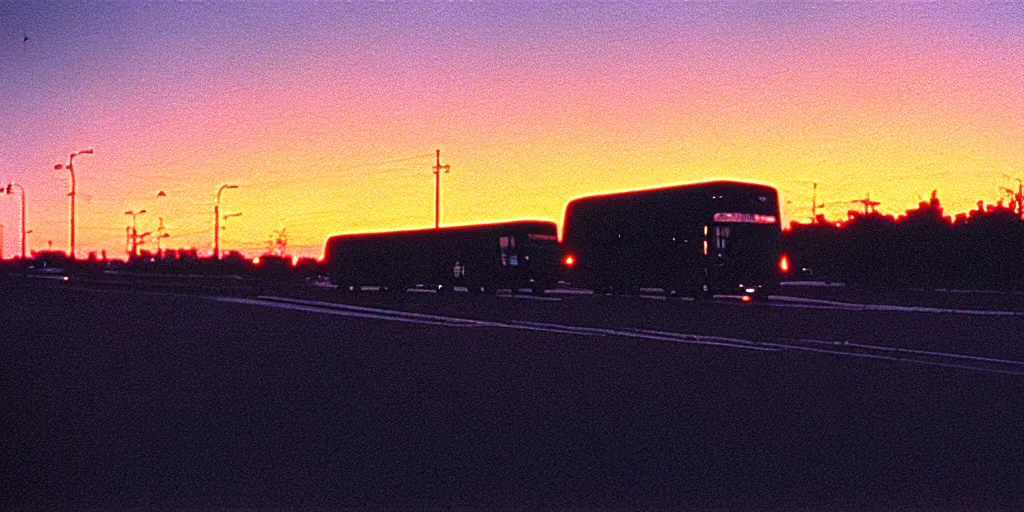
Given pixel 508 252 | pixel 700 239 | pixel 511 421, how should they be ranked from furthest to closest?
pixel 508 252, pixel 700 239, pixel 511 421

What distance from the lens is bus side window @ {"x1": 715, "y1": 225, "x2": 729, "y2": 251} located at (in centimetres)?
3566

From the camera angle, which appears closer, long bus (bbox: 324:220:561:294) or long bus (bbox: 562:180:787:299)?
long bus (bbox: 562:180:787:299)

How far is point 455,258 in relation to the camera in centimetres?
4944

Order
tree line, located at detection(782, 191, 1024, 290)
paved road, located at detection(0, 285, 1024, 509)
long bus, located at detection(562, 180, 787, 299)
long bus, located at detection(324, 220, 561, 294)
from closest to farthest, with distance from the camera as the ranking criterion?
1. paved road, located at detection(0, 285, 1024, 509)
2. long bus, located at detection(562, 180, 787, 299)
3. long bus, located at detection(324, 220, 561, 294)
4. tree line, located at detection(782, 191, 1024, 290)

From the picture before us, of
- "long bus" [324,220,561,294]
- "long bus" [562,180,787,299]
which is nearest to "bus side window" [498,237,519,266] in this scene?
"long bus" [324,220,561,294]

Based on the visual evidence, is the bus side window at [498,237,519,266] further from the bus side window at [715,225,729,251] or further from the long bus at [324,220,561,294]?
the bus side window at [715,225,729,251]

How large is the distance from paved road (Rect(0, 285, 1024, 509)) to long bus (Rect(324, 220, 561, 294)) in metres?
27.1

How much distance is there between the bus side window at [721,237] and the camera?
117ft

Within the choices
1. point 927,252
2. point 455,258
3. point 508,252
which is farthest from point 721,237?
point 927,252

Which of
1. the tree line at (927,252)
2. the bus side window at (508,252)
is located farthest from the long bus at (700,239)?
the tree line at (927,252)

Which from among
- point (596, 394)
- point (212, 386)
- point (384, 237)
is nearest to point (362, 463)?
point (596, 394)

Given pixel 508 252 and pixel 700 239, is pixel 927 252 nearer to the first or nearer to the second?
pixel 508 252

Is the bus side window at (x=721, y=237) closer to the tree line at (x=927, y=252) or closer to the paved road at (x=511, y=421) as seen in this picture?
the tree line at (x=927, y=252)

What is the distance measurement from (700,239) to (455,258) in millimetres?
16010
